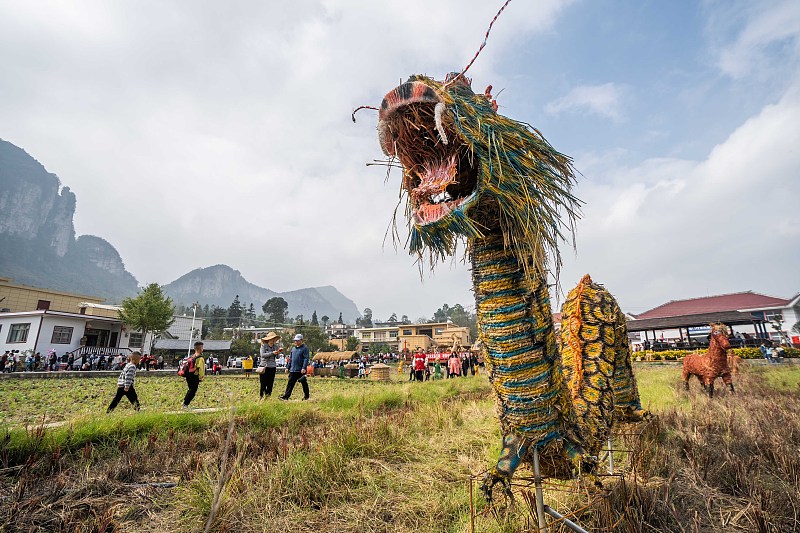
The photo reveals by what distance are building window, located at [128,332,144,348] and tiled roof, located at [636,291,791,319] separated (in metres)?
56.6

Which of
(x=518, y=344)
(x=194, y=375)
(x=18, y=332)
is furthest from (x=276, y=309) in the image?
(x=518, y=344)

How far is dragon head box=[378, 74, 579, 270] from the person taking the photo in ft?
5.22

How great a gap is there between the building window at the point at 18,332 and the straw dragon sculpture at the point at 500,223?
3907 cm

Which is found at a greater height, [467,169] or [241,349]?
[467,169]

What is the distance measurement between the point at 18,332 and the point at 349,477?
3868 centimetres

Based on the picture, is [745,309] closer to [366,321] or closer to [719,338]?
[719,338]

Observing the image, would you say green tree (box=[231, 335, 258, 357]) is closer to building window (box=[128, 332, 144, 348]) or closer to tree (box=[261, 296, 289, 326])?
building window (box=[128, 332, 144, 348])

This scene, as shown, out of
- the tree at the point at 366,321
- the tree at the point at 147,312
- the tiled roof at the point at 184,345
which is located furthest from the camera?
the tree at the point at 366,321

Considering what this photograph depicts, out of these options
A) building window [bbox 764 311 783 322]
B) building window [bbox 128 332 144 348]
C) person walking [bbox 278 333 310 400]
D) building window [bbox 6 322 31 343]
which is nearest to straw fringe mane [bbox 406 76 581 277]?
person walking [bbox 278 333 310 400]

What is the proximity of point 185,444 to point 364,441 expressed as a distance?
6.69 feet

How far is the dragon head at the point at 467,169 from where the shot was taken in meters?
1.59

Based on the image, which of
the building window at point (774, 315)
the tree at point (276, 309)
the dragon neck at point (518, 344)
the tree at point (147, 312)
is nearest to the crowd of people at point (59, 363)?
the tree at point (147, 312)

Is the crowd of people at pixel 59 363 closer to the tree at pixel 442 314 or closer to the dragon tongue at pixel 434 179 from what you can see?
the dragon tongue at pixel 434 179

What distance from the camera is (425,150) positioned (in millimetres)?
1842
